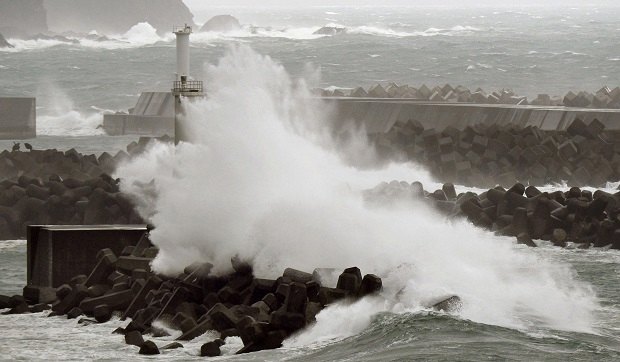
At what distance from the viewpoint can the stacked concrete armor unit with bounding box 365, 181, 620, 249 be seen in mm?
19500

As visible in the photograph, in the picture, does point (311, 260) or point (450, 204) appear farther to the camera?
point (450, 204)

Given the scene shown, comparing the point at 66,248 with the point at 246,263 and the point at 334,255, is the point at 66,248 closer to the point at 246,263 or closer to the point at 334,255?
the point at 246,263

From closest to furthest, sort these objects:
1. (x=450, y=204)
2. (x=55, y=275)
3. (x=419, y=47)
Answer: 1. (x=55, y=275)
2. (x=450, y=204)
3. (x=419, y=47)

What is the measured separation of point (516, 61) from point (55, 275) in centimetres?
4832

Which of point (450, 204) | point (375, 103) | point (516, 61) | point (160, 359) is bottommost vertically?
point (160, 359)

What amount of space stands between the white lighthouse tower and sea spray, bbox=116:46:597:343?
28cm

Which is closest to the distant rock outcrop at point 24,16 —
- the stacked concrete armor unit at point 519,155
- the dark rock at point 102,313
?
the stacked concrete armor unit at point 519,155

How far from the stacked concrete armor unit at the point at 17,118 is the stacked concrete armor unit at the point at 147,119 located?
2888 millimetres

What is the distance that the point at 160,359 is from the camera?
12430mm

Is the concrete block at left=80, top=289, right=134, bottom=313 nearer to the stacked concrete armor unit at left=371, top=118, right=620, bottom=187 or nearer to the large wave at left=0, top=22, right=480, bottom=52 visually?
the stacked concrete armor unit at left=371, top=118, right=620, bottom=187

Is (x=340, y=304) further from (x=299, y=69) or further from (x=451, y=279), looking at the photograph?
(x=299, y=69)

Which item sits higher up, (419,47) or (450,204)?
(419,47)

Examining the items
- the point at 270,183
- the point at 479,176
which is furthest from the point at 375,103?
the point at 270,183

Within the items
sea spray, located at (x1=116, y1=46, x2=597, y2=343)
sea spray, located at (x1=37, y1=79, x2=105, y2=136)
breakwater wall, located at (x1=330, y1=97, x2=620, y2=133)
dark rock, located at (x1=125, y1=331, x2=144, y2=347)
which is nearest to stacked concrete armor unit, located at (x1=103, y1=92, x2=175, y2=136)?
sea spray, located at (x1=37, y1=79, x2=105, y2=136)
